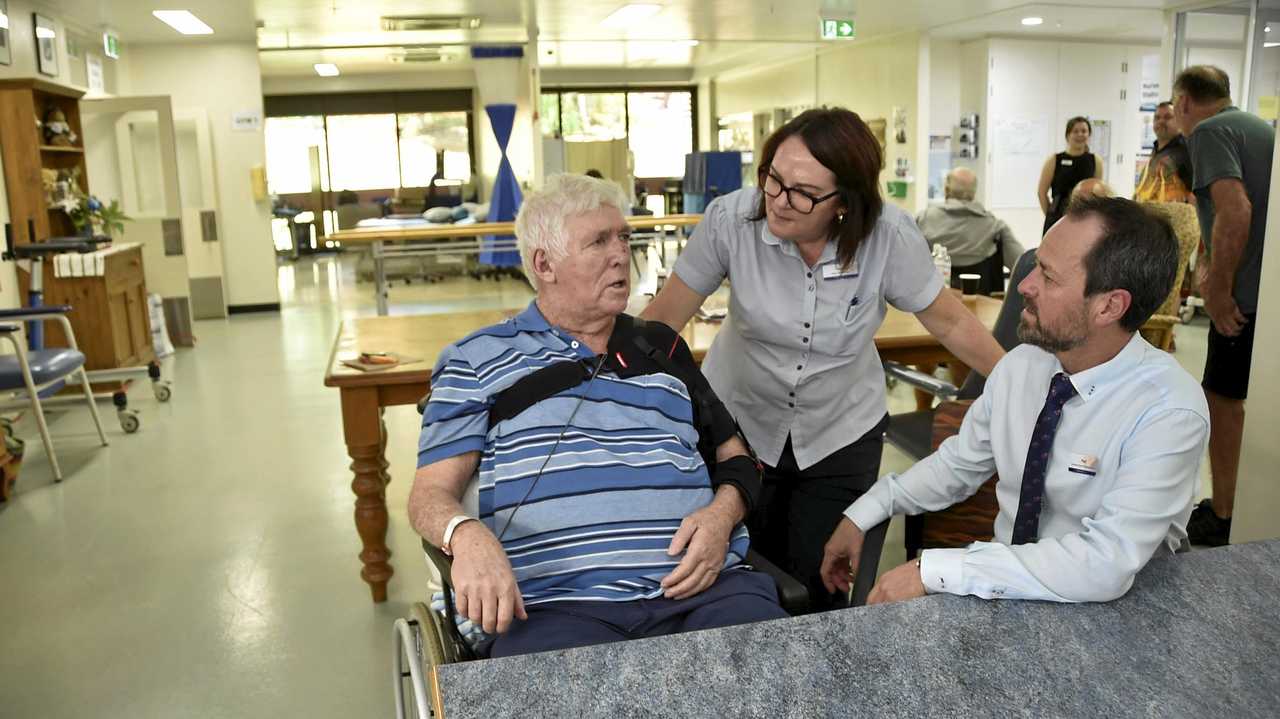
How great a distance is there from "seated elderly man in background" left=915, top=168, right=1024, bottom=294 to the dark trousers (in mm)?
4180

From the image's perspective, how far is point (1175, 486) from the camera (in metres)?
→ 1.41

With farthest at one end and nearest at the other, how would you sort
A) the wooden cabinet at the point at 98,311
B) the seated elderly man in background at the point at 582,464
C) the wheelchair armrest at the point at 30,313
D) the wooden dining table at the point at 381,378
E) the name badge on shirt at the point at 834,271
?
the wooden cabinet at the point at 98,311 → the wheelchair armrest at the point at 30,313 → the wooden dining table at the point at 381,378 → the name badge on shirt at the point at 834,271 → the seated elderly man in background at the point at 582,464

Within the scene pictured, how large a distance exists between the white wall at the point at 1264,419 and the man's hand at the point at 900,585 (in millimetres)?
1653

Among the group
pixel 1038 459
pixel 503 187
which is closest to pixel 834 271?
pixel 1038 459

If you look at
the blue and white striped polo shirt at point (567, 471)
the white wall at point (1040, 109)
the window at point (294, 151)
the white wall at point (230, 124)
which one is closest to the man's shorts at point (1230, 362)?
the blue and white striped polo shirt at point (567, 471)

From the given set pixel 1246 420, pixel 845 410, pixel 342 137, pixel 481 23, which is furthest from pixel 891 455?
pixel 342 137

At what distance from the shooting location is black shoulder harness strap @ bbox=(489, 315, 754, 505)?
177 centimetres

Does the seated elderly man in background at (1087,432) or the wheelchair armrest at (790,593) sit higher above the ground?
the seated elderly man in background at (1087,432)

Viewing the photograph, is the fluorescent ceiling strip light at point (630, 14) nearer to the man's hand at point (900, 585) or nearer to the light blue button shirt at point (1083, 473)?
the light blue button shirt at point (1083, 473)

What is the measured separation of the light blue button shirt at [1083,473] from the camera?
1289mm

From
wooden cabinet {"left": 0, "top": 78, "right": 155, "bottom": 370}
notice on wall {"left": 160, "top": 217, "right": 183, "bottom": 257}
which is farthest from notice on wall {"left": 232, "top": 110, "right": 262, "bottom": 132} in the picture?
wooden cabinet {"left": 0, "top": 78, "right": 155, "bottom": 370}

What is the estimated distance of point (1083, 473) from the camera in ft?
4.92

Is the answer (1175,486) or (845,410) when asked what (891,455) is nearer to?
(845,410)

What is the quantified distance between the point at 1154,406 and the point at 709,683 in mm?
801
